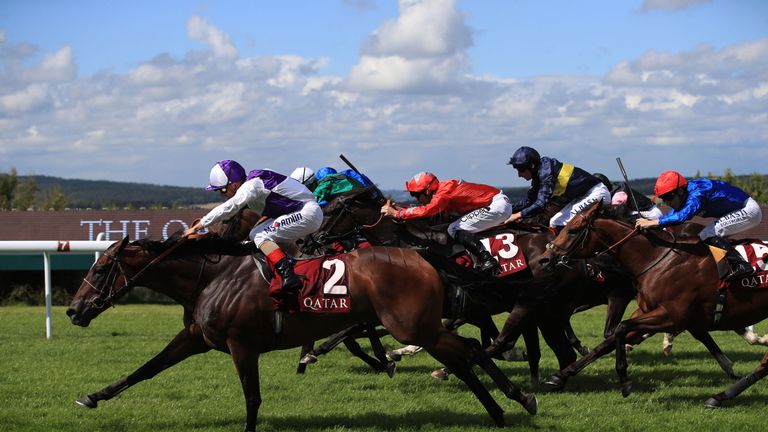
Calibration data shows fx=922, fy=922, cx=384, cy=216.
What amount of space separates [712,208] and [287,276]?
3265 millimetres

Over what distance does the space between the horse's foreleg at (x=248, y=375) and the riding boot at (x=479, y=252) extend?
7.30 feet

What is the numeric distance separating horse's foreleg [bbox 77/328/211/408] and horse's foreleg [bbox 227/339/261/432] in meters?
0.44

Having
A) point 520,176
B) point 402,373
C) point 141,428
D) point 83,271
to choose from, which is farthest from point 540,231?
point 83,271

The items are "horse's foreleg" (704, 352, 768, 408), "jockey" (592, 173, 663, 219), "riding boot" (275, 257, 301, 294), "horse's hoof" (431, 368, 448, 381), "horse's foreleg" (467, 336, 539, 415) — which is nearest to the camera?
"riding boot" (275, 257, 301, 294)

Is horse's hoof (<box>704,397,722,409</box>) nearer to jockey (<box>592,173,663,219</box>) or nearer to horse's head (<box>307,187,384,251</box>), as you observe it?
jockey (<box>592,173,663,219</box>)

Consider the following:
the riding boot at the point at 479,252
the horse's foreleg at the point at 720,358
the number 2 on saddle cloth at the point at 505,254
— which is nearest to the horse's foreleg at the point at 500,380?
the riding boot at the point at 479,252

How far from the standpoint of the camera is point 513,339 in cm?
714

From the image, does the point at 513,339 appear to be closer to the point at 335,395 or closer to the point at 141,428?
the point at 335,395

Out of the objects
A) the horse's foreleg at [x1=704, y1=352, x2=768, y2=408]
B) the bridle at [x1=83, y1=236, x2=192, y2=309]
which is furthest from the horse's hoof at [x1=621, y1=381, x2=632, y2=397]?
the bridle at [x1=83, y1=236, x2=192, y2=309]

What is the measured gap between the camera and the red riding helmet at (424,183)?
7832 millimetres

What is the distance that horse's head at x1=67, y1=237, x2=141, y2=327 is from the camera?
583cm

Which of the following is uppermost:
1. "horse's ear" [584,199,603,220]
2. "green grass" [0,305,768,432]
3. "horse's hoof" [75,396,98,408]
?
"horse's ear" [584,199,603,220]

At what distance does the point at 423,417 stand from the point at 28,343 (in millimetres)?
5292

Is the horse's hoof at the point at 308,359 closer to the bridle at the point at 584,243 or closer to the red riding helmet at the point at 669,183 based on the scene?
the bridle at the point at 584,243
